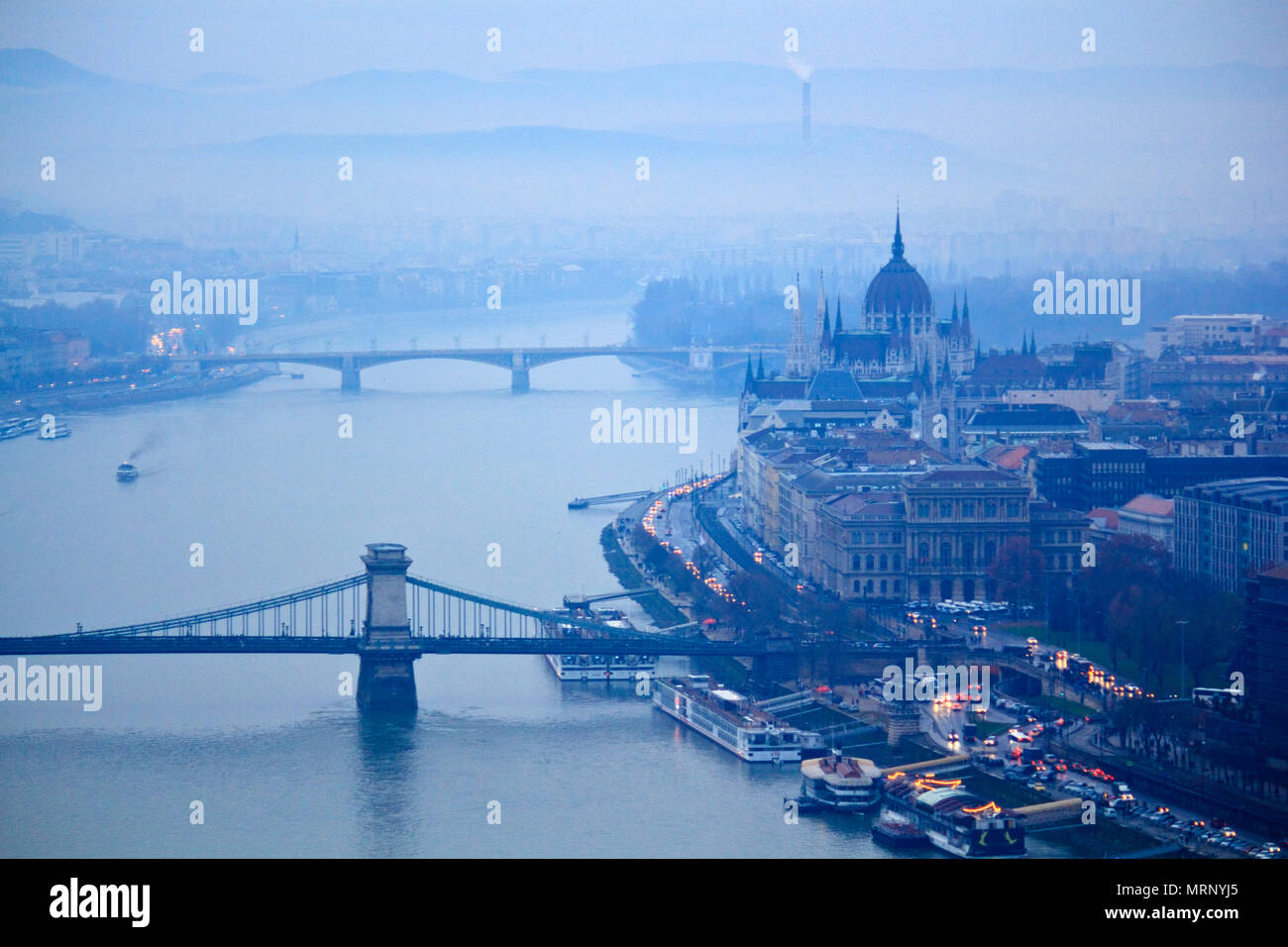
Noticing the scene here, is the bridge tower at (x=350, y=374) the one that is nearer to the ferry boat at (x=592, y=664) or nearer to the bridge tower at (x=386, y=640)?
the ferry boat at (x=592, y=664)

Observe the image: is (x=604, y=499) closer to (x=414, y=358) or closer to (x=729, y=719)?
(x=729, y=719)

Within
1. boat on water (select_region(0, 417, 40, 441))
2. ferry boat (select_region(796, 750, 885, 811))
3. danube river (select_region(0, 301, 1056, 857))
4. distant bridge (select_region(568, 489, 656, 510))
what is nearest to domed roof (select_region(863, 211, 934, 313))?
danube river (select_region(0, 301, 1056, 857))

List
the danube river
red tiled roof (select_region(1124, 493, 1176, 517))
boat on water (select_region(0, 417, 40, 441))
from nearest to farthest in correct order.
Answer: the danube river, red tiled roof (select_region(1124, 493, 1176, 517)), boat on water (select_region(0, 417, 40, 441))

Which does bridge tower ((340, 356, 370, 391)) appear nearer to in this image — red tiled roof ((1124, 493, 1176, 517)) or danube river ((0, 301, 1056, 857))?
danube river ((0, 301, 1056, 857))

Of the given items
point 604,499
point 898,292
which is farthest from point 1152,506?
point 898,292

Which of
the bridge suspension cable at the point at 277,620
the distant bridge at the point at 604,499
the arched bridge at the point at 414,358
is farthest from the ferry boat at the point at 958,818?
the arched bridge at the point at 414,358
